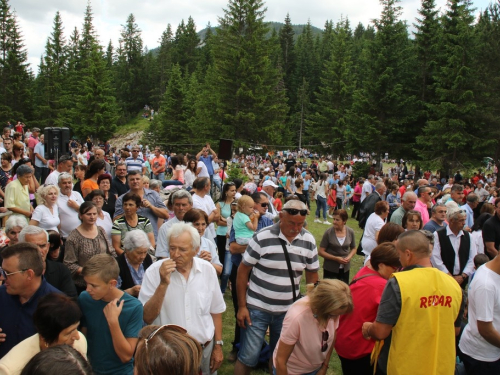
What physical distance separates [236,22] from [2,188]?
3948cm

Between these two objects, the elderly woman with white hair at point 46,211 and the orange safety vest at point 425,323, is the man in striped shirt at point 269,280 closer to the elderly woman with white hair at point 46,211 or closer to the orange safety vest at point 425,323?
the orange safety vest at point 425,323

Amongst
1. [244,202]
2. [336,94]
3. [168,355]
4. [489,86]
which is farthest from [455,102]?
[168,355]

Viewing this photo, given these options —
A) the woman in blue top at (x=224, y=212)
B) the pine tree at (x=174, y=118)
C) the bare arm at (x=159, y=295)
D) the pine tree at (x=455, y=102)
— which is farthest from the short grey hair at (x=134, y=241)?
the pine tree at (x=174, y=118)

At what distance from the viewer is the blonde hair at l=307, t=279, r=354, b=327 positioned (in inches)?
113

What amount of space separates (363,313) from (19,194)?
524 cm

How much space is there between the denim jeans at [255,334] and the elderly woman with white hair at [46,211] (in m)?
2.83

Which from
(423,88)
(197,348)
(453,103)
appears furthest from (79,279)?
(423,88)

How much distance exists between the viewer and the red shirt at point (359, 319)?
3326 mm

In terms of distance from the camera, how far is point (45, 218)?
5.06 meters

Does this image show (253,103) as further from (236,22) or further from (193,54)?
(193,54)

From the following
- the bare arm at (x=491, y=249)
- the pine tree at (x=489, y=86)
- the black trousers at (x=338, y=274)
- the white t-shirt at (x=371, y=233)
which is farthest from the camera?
the pine tree at (x=489, y=86)

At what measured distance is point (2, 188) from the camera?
7.97 metres

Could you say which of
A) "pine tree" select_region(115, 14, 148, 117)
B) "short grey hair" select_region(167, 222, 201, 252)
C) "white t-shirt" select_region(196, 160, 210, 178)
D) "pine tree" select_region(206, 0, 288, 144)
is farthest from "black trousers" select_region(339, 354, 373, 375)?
"pine tree" select_region(115, 14, 148, 117)

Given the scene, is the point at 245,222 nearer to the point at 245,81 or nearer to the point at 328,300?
the point at 328,300
